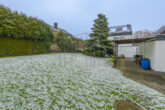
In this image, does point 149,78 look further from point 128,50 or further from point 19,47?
point 19,47

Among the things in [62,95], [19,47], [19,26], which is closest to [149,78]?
[62,95]

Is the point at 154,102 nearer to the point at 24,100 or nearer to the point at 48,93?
the point at 48,93

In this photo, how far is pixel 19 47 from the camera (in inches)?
344

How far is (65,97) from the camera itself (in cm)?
251

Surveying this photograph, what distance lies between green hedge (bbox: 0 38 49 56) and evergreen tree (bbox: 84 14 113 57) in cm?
683

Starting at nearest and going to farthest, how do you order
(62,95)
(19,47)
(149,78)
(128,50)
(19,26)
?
(62,95)
(149,78)
(19,26)
(19,47)
(128,50)

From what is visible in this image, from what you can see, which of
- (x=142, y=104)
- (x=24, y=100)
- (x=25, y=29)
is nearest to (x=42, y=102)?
(x=24, y=100)

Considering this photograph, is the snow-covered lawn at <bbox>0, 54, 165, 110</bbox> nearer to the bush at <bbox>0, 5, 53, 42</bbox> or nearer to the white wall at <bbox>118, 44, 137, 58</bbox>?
the bush at <bbox>0, 5, 53, 42</bbox>

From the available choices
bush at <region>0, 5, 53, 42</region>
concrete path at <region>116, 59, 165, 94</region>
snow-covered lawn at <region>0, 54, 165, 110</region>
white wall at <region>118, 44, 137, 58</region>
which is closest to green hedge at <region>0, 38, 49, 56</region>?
bush at <region>0, 5, 53, 42</region>

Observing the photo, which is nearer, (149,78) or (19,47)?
(149,78)

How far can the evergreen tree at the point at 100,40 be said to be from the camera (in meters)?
9.79

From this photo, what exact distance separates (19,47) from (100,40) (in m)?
9.46

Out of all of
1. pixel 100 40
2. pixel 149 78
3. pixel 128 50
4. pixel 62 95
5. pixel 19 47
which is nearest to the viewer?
pixel 62 95

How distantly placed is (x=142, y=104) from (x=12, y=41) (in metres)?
11.1
